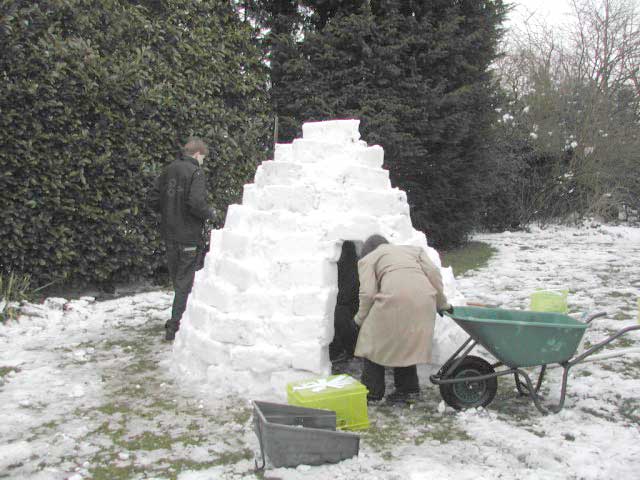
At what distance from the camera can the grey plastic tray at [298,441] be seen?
3.03m

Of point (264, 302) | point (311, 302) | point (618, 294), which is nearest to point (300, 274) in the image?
point (311, 302)

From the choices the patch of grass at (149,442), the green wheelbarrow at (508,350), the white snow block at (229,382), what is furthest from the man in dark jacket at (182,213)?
the green wheelbarrow at (508,350)

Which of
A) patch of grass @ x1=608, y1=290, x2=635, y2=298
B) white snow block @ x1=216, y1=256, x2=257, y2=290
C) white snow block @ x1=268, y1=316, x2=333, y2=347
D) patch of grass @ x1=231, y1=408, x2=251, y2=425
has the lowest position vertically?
patch of grass @ x1=231, y1=408, x2=251, y2=425

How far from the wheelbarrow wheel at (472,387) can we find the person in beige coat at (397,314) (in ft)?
0.86

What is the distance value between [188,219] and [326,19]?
17.8 ft

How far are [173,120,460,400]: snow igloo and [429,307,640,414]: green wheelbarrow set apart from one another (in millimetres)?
496

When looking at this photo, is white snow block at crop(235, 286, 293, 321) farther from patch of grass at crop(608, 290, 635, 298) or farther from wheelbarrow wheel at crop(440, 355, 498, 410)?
patch of grass at crop(608, 290, 635, 298)

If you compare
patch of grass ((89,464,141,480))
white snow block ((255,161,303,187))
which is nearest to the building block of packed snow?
white snow block ((255,161,303,187))

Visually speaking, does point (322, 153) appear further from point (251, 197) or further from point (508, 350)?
point (508, 350)

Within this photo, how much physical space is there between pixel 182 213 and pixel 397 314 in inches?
92.5

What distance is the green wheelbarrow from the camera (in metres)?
3.45

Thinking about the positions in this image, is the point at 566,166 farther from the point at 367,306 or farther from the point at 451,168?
the point at 367,306

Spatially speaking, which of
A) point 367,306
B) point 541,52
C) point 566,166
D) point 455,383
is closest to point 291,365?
point 367,306

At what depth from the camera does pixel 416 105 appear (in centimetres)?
905
